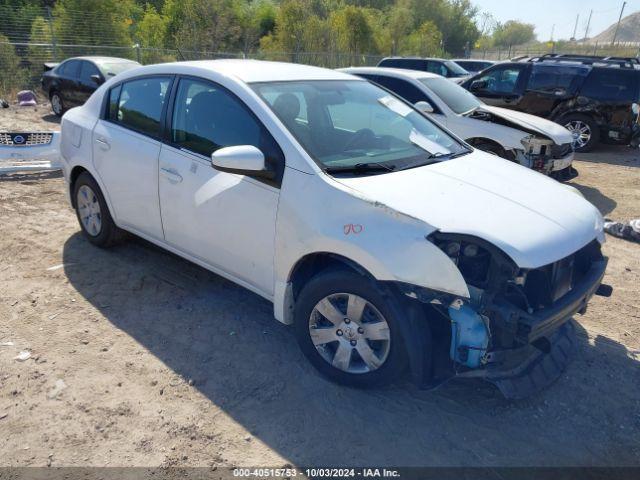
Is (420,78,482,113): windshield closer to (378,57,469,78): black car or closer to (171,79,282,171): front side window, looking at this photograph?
(171,79,282,171): front side window

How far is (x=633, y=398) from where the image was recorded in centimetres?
322

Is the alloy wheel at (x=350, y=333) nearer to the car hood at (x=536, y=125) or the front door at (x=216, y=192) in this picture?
the front door at (x=216, y=192)

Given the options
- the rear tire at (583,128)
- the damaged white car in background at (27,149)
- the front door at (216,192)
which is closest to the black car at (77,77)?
the damaged white car in background at (27,149)

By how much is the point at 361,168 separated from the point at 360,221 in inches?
19.2

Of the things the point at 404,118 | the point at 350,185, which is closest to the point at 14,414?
the point at 350,185

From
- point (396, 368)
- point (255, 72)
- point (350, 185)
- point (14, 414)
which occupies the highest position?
point (255, 72)

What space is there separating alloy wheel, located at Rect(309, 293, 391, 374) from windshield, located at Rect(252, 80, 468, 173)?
2.72ft

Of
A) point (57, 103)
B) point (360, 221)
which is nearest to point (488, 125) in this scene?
point (360, 221)

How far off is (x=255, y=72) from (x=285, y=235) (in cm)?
136

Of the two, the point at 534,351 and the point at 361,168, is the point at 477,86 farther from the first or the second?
the point at 534,351

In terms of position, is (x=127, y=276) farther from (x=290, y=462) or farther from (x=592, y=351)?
(x=592, y=351)

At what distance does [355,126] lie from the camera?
3674 mm

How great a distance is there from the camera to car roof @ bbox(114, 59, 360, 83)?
3.65 metres

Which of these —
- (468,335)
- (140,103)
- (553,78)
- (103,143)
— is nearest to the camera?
(468,335)
